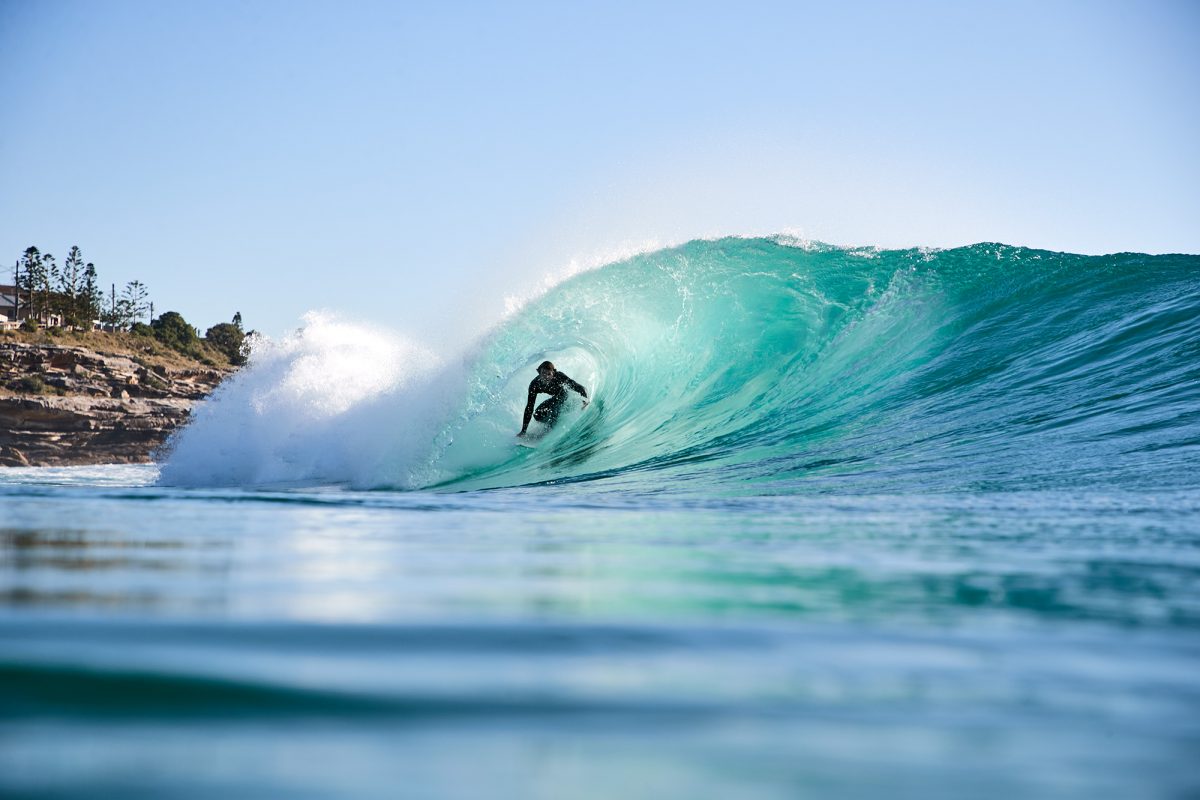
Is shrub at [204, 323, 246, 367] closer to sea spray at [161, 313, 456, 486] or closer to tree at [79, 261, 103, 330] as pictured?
tree at [79, 261, 103, 330]

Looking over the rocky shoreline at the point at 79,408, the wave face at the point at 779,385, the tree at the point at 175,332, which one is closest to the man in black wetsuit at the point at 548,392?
the wave face at the point at 779,385

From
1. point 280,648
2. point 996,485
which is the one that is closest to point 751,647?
point 280,648

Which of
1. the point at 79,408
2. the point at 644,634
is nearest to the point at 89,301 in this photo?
the point at 79,408

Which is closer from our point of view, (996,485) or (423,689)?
(423,689)

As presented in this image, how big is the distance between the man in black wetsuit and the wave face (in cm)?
32

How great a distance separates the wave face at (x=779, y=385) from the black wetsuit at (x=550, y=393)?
33cm

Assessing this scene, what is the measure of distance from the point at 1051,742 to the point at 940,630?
757 millimetres

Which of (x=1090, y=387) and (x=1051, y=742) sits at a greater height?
(x=1090, y=387)

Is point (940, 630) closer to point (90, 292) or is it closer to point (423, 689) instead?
point (423, 689)

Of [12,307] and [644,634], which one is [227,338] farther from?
[644,634]

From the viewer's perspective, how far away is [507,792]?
1020 millimetres

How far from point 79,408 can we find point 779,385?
3183 centimetres

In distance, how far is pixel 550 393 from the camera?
41.4 feet

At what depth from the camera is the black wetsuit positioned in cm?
1245
